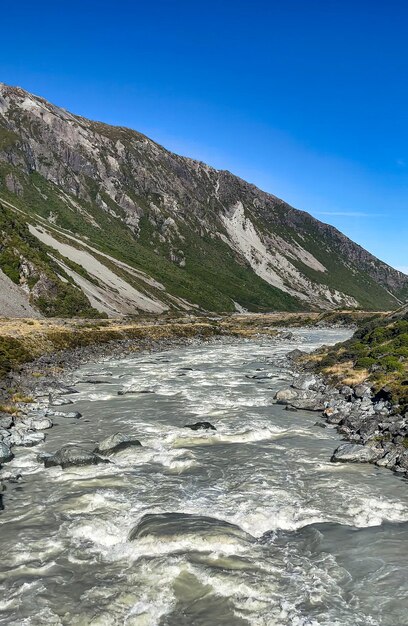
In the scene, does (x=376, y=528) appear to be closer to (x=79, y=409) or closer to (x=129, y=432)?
(x=129, y=432)

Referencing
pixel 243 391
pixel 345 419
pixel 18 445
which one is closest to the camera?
pixel 18 445

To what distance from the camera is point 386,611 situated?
11016 mm

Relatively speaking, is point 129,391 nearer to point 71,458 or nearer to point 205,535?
point 71,458

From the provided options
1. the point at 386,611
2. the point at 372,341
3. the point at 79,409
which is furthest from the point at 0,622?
the point at 372,341

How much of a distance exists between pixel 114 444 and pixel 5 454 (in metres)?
5.00

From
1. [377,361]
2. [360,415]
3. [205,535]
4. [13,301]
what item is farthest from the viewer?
[13,301]

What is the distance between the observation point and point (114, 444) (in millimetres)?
22156

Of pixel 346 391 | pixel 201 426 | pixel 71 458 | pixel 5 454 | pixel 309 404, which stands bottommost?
pixel 5 454

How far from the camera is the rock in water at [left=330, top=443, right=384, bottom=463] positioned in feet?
68.3

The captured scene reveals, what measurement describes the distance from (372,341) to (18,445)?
137 ft

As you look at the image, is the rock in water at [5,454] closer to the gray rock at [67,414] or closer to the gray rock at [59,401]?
the gray rock at [67,414]

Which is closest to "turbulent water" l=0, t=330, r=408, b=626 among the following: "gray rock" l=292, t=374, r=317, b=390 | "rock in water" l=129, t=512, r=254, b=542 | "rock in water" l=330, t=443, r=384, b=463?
"rock in water" l=129, t=512, r=254, b=542

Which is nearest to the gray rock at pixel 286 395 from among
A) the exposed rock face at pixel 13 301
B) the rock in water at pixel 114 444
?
the rock in water at pixel 114 444

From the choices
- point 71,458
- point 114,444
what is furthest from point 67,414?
point 71,458
